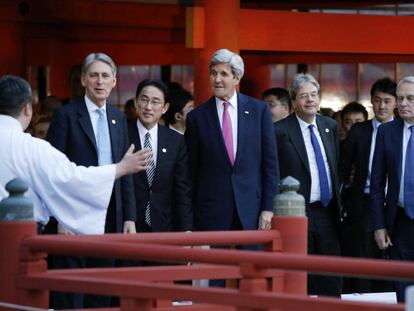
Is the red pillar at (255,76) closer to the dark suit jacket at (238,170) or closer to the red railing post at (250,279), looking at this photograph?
the dark suit jacket at (238,170)

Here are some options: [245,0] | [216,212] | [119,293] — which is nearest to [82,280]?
[119,293]

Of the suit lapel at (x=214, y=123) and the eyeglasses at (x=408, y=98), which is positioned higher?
the eyeglasses at (x=408, y=98)

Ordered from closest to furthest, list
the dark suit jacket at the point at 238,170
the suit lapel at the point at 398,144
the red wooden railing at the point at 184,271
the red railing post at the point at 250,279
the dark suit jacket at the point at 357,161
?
the red wooden railing at the point at 184,271 < the red railing post at the point at 250,279 < the dark suit jacket at the point at 238,170 < the suit lapel at the point at 398,144 < the dark suit jacket at the point at 357,161

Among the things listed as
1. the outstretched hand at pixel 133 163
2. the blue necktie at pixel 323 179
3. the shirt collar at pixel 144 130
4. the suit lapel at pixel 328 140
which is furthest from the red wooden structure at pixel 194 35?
the outstretched hand at pixel 133 163

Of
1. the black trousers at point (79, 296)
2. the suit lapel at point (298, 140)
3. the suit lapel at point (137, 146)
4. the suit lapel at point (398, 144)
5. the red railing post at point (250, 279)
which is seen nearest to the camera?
the red railing post at point (250, 279)

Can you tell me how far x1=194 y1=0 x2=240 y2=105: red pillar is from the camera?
1494 cm

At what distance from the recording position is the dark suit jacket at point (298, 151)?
10984mm

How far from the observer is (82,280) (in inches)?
277

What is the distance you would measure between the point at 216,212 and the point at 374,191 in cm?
126

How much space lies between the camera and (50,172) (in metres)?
8.19

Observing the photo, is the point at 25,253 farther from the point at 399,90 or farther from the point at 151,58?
the point at 151,58

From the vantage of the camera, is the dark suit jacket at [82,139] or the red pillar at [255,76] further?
the red pillar at [255,76]

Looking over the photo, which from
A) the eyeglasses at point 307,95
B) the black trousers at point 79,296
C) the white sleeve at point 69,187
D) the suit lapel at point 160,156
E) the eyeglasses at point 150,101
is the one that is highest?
the eyeglasses at point 307,95

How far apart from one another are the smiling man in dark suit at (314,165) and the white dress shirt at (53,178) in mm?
2862
